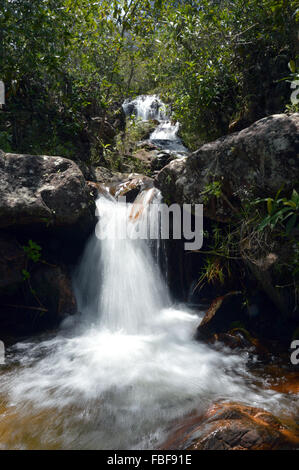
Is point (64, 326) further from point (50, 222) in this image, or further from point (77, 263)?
point (50, 222)

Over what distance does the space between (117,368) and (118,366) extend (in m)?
0.05

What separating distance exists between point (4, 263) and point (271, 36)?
5.38 m

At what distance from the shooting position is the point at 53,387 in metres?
3.09

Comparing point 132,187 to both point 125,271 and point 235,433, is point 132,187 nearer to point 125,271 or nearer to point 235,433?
Result: point 125,271

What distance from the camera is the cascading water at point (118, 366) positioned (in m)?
2.45

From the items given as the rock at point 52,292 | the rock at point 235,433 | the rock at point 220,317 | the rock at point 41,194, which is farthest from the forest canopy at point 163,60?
the rock at point 235,433

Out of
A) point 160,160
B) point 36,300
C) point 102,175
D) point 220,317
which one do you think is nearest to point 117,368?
point 220,317

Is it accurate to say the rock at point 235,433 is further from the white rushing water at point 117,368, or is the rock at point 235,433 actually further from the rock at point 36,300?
the rock at point 36,300

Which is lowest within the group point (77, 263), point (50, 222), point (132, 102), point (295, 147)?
point (77, 263)

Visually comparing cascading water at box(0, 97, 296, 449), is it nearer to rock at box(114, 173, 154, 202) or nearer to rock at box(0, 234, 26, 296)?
rock at box(114, 173, 154, 202)

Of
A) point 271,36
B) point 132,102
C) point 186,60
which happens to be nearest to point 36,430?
point 271,36

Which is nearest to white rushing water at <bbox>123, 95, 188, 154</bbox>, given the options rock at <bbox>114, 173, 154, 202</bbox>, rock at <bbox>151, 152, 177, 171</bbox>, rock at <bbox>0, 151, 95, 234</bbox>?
rock at <bbox>151, 152, 177, 171</bbox>

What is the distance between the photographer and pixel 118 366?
3.53m

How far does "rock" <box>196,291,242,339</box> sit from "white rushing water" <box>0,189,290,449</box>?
19 cm
